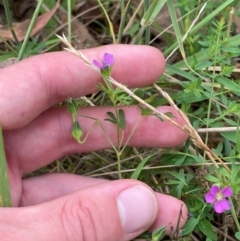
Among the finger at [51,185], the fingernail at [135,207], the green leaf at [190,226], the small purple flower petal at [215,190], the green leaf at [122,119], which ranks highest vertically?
the green leaf at [122,119]

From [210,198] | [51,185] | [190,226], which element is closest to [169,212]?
[190,226]

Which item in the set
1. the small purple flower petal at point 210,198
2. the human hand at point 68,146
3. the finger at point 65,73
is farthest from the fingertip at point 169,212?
the finger at point 65,73

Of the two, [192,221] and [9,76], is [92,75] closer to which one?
[9,76]

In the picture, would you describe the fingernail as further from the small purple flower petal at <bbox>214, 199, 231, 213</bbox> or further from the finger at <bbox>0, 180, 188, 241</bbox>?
the small purple flower petal at <bbox>214, 199, 231, 213</bbox>

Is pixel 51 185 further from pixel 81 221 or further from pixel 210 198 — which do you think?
pixel 210 198

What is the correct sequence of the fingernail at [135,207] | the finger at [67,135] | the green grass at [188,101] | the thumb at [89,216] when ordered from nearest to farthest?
1. the thumb at [89,216]
2. the fingernail at [135,207]
3. the green grass at [188,101]
4. the finger at [67,135]

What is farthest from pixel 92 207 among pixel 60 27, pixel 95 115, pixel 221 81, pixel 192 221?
pixel 60 27

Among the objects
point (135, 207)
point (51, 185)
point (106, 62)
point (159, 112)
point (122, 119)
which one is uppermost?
point (106, 62)

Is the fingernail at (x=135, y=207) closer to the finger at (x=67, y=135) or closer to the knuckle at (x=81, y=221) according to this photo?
the knuckle at (x=81, y=221)

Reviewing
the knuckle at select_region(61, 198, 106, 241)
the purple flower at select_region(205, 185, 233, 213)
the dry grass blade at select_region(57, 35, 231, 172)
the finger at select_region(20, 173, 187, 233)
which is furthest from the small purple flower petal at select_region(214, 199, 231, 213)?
the finger at select_region(20, 173, 187, 233)
